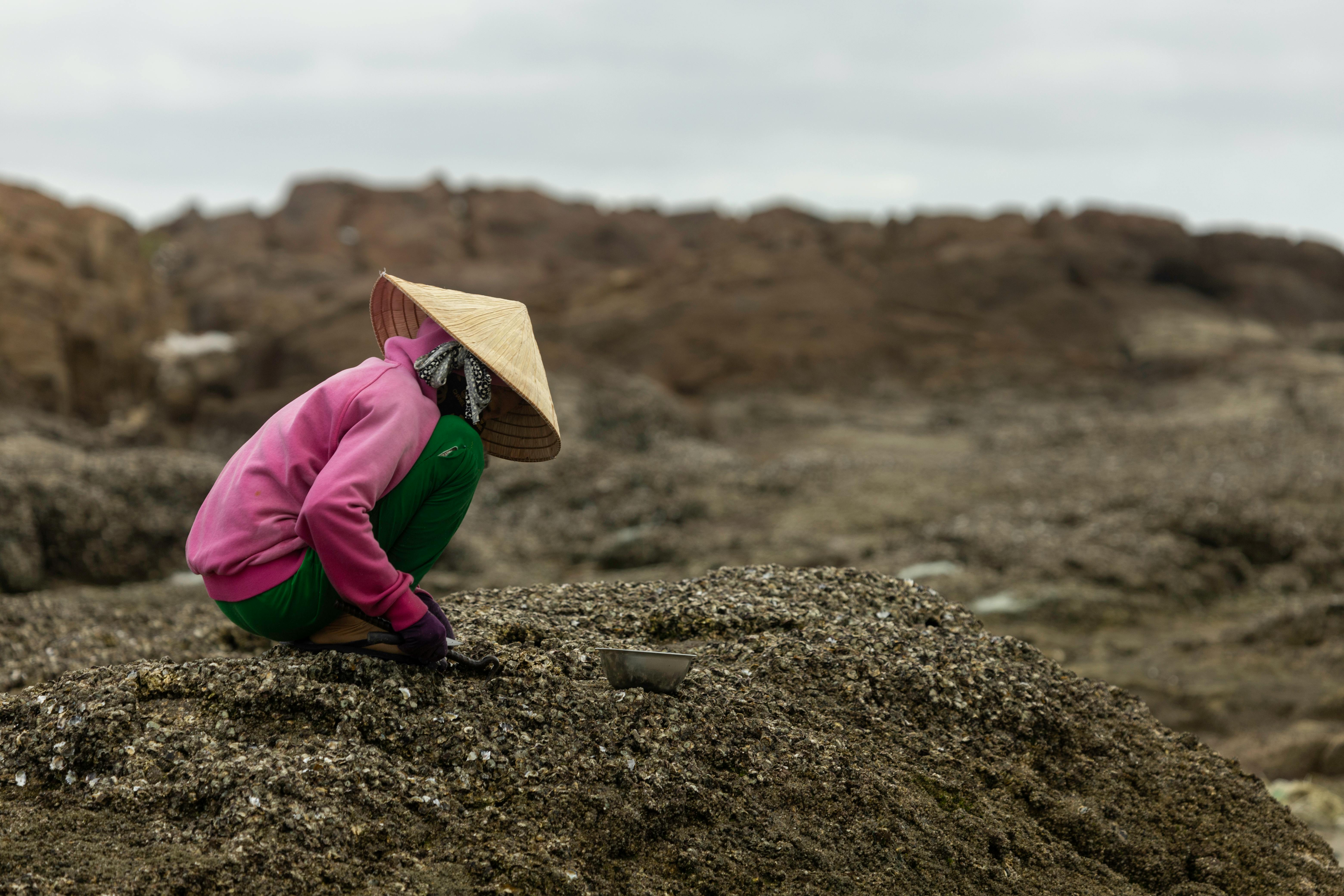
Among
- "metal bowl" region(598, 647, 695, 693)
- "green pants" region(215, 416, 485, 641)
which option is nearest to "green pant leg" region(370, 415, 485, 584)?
"green pants" region(215, 416, 485, 641)

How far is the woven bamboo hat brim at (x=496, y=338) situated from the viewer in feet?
9.92

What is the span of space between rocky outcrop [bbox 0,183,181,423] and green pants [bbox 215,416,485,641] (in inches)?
664

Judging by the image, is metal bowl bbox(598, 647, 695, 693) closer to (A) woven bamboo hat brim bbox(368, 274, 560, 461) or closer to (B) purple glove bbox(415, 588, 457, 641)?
(B) purple glove bbox(415, 588, 457, 641)

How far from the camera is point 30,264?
71.3 ft

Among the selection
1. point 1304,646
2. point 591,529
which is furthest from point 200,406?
point 1304,646

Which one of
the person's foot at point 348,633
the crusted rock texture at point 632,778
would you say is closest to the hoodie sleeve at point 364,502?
the person's foot at point 348,633

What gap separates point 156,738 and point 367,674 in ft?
1.83

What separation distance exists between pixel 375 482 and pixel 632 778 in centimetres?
107

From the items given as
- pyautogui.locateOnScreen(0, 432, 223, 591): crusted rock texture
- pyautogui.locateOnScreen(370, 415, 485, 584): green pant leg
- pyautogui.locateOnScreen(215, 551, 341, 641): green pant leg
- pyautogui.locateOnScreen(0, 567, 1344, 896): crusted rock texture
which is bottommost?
pyautogui.locateOnScreen(0, 432, 223, 591): crusted rock texture

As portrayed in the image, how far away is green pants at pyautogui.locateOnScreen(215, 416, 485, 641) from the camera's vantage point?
3.02 m

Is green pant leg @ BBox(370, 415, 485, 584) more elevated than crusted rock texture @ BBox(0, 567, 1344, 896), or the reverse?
green pant leg @ BBox(370, 415, 485, 584)

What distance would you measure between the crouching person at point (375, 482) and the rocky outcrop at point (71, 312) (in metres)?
16.9

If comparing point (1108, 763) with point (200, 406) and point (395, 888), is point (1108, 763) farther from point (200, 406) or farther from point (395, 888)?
point (200, 406)

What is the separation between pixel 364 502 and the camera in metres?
2.79
